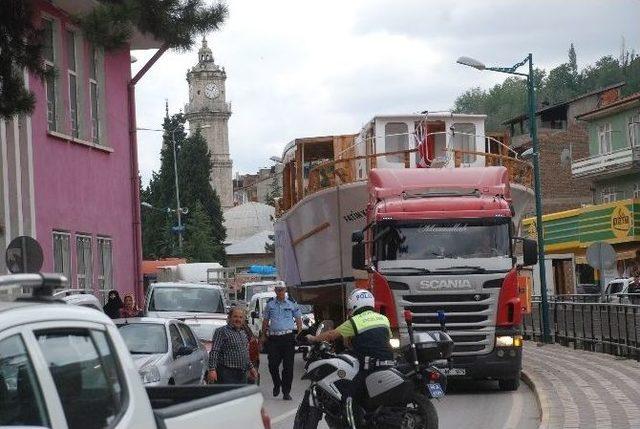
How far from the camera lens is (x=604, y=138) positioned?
7419 centimetres

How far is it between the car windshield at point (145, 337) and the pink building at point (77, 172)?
6.61 metres

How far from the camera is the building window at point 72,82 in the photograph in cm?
3005

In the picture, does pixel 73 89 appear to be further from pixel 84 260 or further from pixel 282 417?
pixel 282 417

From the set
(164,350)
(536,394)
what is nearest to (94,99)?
(164,350)

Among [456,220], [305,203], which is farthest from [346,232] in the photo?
[456,220]

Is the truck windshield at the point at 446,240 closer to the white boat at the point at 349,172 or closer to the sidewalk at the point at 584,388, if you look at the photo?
the sidewalk at the point at 584,388

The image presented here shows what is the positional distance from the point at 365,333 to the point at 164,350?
5937 millimetres

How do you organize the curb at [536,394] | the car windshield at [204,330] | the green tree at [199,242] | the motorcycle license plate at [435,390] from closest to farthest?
the motorcycle license plate at [435,390] < the curb at [536,394] < the car windshield at [204,330] < the green tree at [199,242]

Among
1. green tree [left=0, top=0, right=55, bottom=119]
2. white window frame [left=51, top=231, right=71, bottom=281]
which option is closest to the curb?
green tree [left=0, top=0, right=55, bottom=119]

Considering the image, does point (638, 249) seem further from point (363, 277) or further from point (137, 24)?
point (137, 24)

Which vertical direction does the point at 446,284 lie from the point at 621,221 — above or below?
below

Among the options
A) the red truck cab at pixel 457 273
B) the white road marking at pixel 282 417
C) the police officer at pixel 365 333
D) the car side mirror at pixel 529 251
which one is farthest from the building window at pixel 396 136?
the police officer at pixel 365 333

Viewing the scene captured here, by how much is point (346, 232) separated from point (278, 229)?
7.47m

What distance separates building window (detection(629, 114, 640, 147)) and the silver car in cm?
5273
